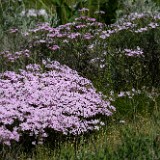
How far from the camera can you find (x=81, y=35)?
7.46 metres

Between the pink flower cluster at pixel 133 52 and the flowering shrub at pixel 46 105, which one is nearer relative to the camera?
the flowering shrub at pixel 46 105

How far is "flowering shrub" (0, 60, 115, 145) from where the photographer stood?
17.0 feet

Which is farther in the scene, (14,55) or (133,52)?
(14,55)

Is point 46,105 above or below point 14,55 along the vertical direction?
below

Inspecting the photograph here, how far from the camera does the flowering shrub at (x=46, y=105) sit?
5180 mm

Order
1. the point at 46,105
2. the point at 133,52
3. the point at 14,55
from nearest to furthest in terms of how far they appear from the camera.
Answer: the point at 46,105 < the point at 133,52 < the point at 14,55

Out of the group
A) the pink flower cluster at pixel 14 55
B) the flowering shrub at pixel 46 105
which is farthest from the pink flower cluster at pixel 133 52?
the pink flower cluster at pixel 14 55

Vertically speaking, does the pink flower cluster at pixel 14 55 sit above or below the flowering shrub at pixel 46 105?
above

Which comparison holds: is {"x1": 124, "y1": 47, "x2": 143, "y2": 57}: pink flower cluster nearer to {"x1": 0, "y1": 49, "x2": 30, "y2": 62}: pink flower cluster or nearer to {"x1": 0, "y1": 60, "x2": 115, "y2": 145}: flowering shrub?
{"x1": 0, "y1": 60, "x2": 115, "y2": 145}: flowering shrub

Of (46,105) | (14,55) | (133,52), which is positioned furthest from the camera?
(14,55)

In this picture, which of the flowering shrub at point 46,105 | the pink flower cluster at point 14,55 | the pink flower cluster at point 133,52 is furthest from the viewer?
the pink flower cluster at point 14,55

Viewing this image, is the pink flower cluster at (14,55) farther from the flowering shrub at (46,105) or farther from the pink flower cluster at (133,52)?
the pink flower cluster at (133,52)

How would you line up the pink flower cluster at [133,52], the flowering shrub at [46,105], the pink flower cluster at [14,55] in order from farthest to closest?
1. the pink flower cluster at [14,55]
2. the pink flower cluster at [133,52]
3. the flowering shrub at [46,105]

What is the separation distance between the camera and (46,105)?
5652 millimetres
